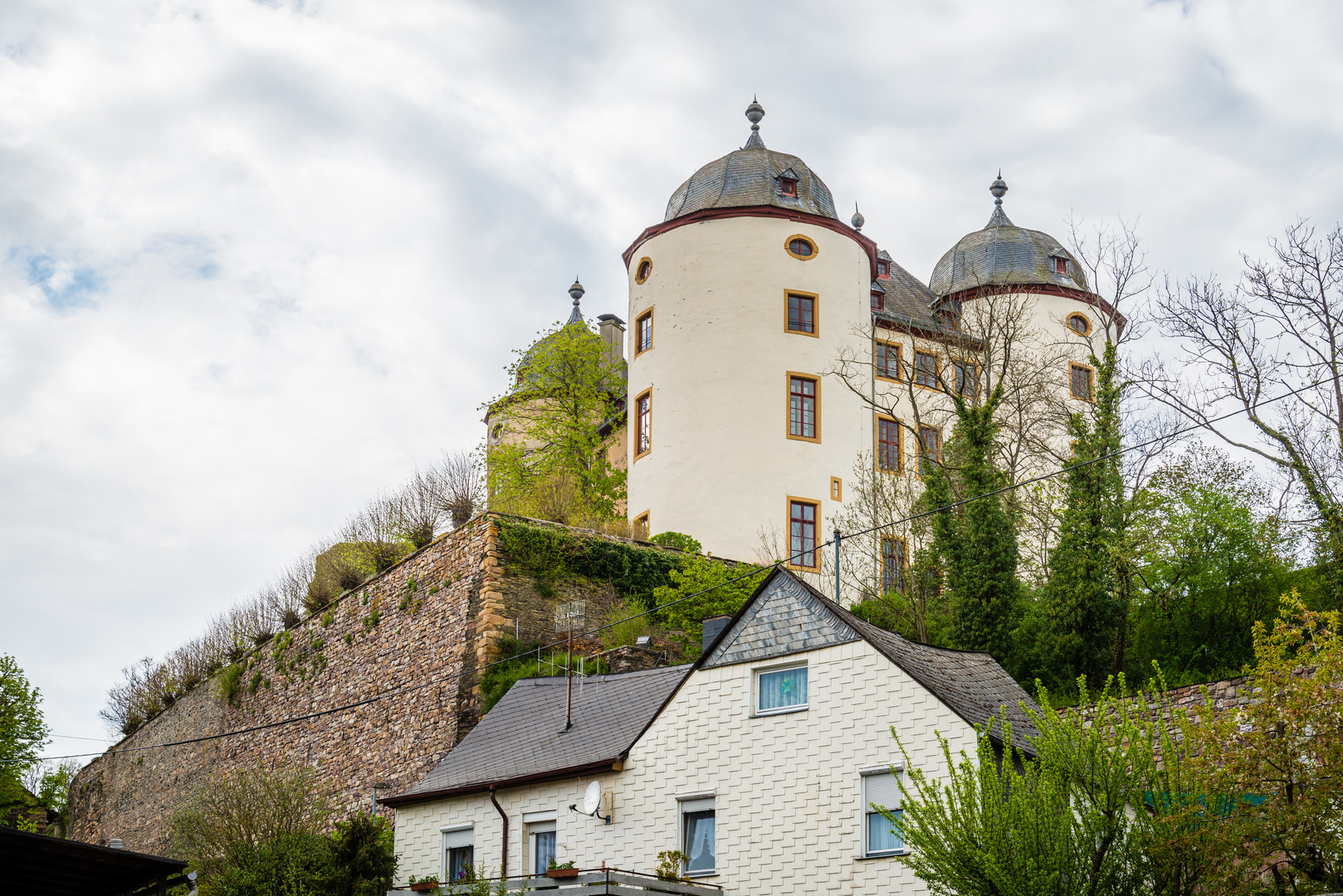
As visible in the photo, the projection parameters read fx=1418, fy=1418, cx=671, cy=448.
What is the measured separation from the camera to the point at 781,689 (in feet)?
64.0

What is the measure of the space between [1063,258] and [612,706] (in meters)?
26.6

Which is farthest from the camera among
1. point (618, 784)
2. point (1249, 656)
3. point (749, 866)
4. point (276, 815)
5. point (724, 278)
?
point (724, 278)

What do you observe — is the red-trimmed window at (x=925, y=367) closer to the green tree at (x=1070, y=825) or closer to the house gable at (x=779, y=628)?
the house gable at (x=779, y=628)

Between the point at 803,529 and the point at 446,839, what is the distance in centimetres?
1570

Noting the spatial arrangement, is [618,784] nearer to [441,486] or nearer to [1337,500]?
[1337,500]

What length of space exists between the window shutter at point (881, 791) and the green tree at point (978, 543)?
316 inches

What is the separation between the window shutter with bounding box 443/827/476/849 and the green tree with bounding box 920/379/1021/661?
31.7 ft

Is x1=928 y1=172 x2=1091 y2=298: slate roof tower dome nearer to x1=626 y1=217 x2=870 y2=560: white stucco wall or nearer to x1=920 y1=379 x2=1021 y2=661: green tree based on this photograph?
x1=626 y1=217 x2=870 y2=560: white stucco wall

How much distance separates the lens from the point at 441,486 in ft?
149

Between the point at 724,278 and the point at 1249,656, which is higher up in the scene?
the point at 724,278

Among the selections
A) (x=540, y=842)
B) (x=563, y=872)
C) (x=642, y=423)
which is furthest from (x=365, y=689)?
(x=563, y=872)

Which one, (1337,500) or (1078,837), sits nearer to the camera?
(1078,837)

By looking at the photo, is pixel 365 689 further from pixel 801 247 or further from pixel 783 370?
pixel 801 247

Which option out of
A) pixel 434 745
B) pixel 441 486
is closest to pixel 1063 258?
pixel 441 486
